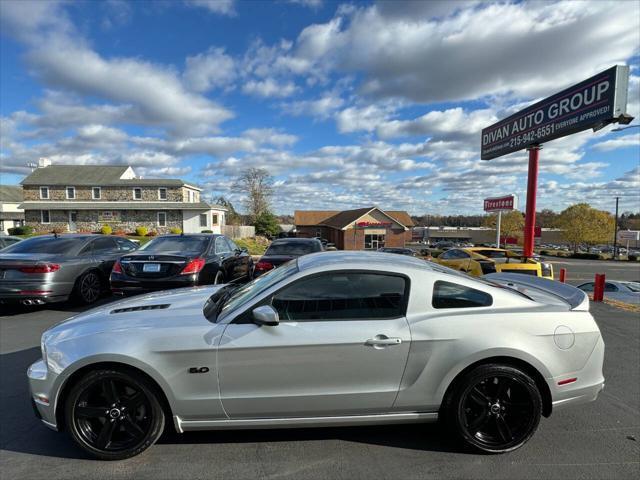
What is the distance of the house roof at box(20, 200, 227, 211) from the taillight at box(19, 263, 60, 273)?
99.5 ft

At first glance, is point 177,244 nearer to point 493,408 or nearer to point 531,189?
point 493,408

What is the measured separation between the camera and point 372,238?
51.8 metres

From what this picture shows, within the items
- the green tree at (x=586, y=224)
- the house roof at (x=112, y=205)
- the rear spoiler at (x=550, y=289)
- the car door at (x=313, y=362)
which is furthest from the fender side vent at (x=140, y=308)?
the green tree at (x=586, y=224)

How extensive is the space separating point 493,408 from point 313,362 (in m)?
1.41

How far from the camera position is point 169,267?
6.15m

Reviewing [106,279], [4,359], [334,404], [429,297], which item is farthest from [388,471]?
[106,279]

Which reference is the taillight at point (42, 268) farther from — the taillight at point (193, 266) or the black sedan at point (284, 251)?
the black sedan at point (284, 251)

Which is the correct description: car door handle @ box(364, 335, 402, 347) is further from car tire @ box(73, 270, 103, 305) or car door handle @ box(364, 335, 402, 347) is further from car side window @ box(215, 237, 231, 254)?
car tire @ box(73, 270, 103, 305)

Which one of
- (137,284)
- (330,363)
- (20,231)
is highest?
(330,363)

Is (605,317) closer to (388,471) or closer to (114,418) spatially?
(388,471)

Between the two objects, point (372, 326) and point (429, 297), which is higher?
point (429, 297)

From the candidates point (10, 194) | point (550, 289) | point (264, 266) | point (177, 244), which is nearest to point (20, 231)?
point (177, 244)

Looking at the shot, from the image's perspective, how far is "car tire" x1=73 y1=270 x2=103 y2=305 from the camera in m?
6.63

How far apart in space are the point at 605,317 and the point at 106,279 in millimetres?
10089
